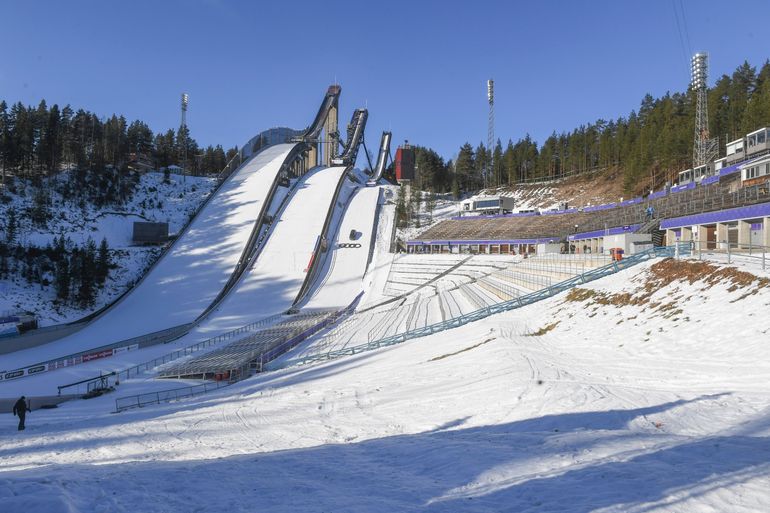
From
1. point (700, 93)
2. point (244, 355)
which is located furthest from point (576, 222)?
point (244, 355)

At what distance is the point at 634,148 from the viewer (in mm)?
58781

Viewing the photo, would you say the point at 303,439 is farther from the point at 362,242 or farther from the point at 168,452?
the point at 362,242

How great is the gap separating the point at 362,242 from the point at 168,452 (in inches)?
1269

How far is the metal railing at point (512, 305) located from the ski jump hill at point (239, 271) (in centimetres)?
1083

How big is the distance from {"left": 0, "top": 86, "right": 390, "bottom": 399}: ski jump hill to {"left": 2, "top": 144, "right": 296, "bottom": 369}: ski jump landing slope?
70mm

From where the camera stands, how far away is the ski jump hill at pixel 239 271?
21.7 m

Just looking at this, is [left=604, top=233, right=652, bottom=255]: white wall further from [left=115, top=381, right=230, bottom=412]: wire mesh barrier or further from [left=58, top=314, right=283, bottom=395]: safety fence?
[left=58, top=314, right=283, bottom=395]: safety fence

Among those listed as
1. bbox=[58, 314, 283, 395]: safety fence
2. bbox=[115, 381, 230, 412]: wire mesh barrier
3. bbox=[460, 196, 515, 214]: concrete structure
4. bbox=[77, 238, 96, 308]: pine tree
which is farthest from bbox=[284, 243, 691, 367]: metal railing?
bbox=[460, 196, 515, 214]: concrete structure

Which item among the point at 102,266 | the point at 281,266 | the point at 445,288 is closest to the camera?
the point at 445,288

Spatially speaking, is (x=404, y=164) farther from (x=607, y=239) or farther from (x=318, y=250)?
(x=607, y=239)

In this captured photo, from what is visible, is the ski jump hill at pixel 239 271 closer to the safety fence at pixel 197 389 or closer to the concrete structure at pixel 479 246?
the safety fence at pixel 197 389

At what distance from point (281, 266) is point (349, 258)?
585cm

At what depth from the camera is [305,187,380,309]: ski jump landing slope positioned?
31.2 meters

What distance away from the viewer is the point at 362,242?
39.8 meters
